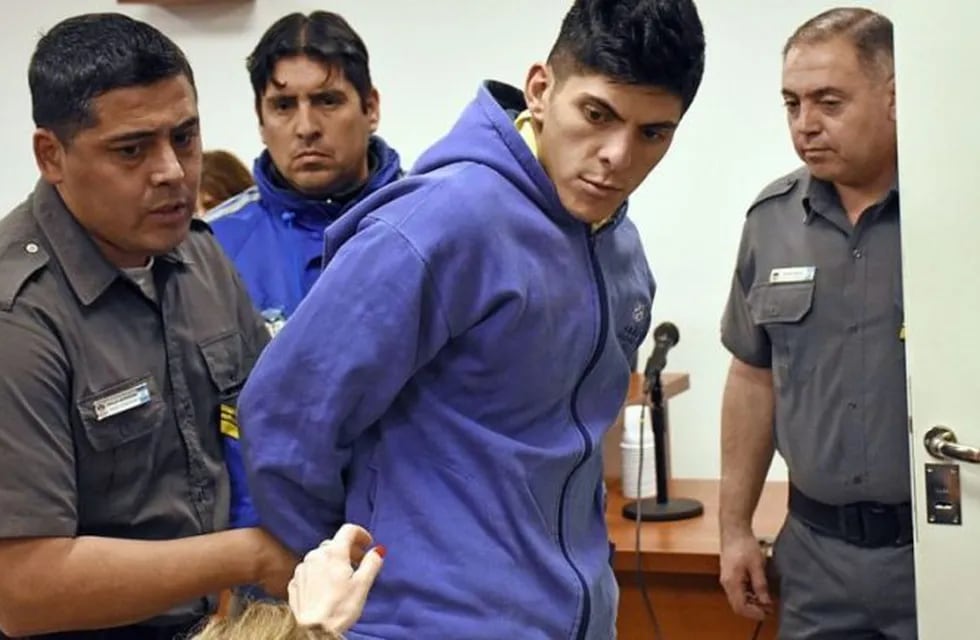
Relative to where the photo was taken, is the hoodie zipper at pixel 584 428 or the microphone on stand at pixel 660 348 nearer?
the hoodie zipper at pixel 584 428

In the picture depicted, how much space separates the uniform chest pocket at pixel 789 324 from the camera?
2.10 meters

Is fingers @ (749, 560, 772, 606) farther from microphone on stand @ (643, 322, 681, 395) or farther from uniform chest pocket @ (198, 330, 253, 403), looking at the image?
uniform chest pocket @ (198, 330, 253, 403)

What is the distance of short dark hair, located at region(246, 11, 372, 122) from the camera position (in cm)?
223

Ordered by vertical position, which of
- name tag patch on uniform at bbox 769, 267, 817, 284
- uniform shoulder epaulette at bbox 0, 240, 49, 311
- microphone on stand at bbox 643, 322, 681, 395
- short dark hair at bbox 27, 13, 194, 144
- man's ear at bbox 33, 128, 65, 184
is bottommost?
microphone on stand at bbox 643, 322, 681, 395

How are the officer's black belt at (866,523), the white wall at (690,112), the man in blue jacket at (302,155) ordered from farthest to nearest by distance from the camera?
1. the white wall at (690,112)
2. the man in blue jacket at (302,155)
3. the officer's black belt at (866,523)

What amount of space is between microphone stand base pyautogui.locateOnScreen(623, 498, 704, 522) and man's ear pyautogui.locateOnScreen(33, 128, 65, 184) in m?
1.51

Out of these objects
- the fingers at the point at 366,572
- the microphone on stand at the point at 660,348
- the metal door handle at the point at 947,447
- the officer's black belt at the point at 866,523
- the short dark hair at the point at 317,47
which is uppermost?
the short dark hair at the point at 317,47

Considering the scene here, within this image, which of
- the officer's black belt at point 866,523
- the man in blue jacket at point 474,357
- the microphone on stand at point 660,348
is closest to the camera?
the man in blue jacket at point 474,357

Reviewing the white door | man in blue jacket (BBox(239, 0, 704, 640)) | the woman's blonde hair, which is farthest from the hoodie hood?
the white door

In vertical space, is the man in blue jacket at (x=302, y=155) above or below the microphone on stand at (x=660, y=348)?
above

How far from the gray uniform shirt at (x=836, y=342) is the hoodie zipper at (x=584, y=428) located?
833mm

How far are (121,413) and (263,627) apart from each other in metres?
0.53

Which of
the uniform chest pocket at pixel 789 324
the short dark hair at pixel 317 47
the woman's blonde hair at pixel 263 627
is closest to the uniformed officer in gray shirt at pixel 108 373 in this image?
the woman's blonde hair at pixel 263 627

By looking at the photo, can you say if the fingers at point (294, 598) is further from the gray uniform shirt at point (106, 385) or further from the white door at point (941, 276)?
the white door at point (941, 276)
